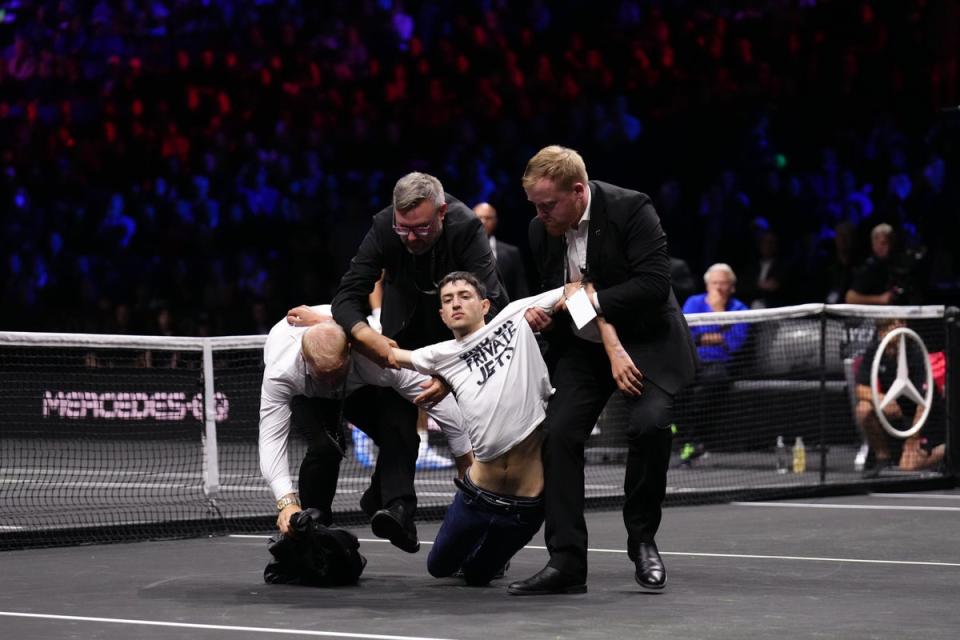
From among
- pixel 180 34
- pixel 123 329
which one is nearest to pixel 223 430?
pixel 123 329

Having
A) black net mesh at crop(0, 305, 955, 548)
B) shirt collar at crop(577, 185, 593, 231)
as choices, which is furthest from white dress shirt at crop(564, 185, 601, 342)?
black net mesh at crop(0, 305, 955, 548)

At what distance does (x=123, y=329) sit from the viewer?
1769 centimetres

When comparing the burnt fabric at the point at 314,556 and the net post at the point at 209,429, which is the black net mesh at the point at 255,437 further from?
the burnt fabric at the point at 314,556

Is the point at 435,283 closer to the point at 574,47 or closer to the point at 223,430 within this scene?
the point at 223,430

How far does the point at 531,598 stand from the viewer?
231 inches

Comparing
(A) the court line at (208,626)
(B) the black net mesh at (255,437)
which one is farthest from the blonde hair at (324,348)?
(B) the black net mesh at (255,437)

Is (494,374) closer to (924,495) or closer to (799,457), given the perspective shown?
(924,495)

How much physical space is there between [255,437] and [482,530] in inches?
157

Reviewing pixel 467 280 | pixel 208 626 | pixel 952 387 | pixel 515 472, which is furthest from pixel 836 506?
pixel 208 626

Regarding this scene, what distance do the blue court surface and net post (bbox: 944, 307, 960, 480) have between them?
269 cm

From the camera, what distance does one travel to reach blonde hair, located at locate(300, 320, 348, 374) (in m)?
6.29

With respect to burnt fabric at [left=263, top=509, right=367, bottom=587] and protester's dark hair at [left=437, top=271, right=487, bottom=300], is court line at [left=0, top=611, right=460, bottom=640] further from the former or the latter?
protester's dark hair at [left=437, top=271, right=487, bottom=300]

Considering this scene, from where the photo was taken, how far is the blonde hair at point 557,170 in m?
5.90

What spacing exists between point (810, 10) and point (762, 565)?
10.5 meters
